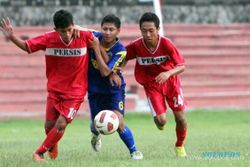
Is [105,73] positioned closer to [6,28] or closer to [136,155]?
[136,155]

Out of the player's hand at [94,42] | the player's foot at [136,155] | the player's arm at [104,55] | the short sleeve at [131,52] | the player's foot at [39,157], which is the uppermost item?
the player's hand at [94,42]

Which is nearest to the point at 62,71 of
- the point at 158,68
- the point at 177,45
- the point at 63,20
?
the point at 63,20

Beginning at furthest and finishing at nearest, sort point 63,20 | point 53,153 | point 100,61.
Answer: point 53,153 → point 100,61 → point 63,20

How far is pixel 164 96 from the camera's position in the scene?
11633 millimetres

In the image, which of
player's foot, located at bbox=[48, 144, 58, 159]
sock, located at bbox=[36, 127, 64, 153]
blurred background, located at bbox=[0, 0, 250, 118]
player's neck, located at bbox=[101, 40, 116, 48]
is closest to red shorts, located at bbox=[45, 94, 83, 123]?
sock, located at bbox=[36, 127, 64, 153]

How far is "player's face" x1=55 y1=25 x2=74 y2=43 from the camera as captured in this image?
10.1m

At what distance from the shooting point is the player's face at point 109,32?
10.8m

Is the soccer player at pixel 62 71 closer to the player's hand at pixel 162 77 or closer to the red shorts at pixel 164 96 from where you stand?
the player's hand at pixel 162 77

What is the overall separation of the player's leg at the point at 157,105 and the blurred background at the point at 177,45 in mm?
12493

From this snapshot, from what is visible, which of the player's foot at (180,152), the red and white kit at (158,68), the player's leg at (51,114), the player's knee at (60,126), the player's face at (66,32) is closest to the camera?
the player's face at (66,32)

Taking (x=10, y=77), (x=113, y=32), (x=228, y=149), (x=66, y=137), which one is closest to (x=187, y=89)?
(x=10, y=77)

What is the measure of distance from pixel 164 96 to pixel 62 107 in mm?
1757

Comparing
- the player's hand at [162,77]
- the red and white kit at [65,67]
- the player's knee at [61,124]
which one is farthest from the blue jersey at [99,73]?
the player's knee at [61,124]

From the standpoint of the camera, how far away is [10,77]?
2553cm
